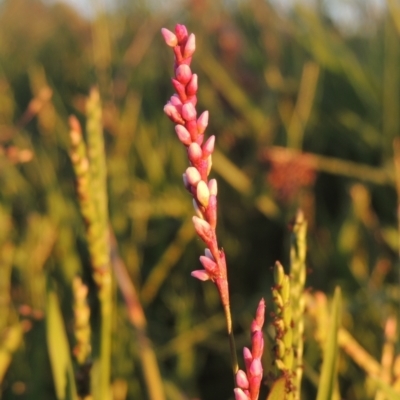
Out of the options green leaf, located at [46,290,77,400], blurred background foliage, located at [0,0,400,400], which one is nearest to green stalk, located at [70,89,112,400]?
green leaf, located at [46,290,77,400]

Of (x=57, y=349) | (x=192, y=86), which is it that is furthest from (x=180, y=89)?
(x=57, y=349)

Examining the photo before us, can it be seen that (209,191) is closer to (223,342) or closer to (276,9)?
(223,342)

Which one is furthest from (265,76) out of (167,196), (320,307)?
(320,307)

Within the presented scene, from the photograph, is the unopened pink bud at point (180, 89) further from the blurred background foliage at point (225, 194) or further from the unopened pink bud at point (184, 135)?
the blurred background foliage at point (225, 194)

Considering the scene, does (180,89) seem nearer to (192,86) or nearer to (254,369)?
(192,86)

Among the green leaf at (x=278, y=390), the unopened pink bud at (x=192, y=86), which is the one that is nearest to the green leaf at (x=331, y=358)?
the green leaf at (x=278, y=390)
